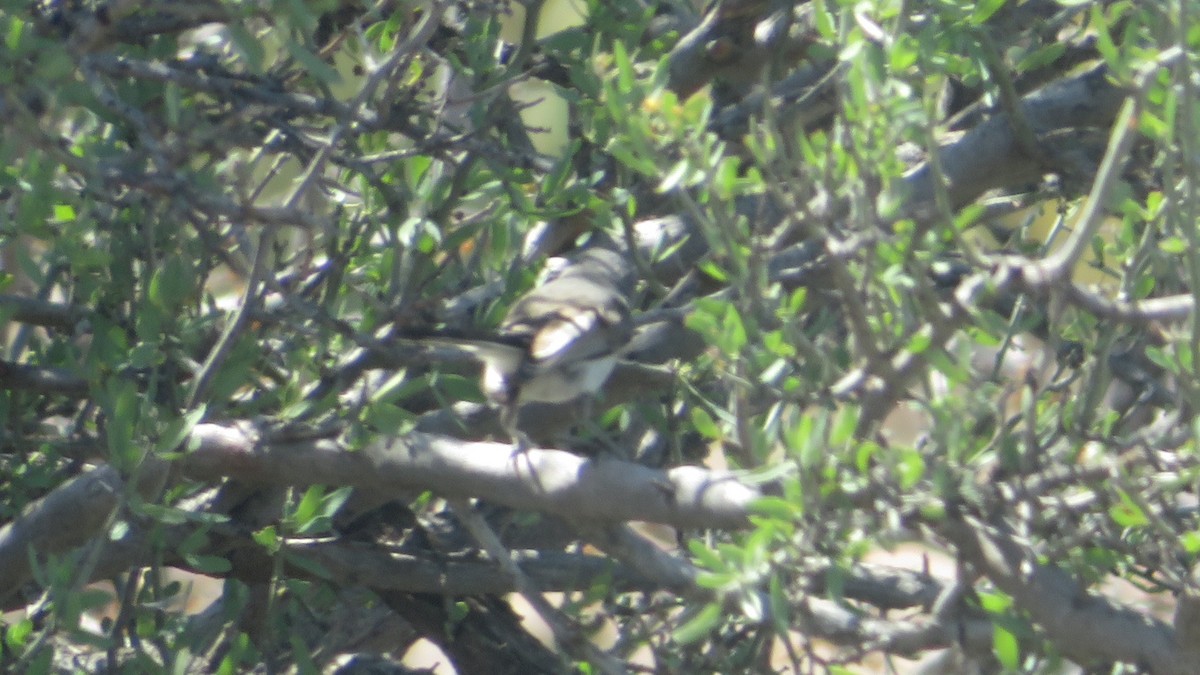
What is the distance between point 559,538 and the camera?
11.8ft

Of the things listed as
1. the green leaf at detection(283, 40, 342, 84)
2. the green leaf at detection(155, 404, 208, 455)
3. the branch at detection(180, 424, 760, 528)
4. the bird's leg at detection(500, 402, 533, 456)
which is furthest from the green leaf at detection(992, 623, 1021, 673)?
the green leaf at detection(155, 404, 208, 455)

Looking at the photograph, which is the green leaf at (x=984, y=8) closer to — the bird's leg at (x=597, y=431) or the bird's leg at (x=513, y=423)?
the bird's leg at (x=597, y=431)

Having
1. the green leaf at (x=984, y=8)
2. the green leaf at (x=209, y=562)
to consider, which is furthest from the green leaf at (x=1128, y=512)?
the green leaf at (x=209, y=562)

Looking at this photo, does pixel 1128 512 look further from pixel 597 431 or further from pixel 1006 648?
pixel 597 431

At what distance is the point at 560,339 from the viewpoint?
3203 millimetres

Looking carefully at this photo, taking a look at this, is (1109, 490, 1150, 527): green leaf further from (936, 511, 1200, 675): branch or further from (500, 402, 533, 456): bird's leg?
(500, 402, 533, 456): bird's leg

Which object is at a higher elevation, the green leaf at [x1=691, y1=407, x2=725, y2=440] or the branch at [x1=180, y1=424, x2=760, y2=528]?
the green leaf at [x1=691, y1=407, x2=725, y2=440]

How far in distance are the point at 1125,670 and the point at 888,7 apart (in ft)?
3.67

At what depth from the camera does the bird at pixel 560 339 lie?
2.88 meters

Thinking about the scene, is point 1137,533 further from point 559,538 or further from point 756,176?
point 559,538

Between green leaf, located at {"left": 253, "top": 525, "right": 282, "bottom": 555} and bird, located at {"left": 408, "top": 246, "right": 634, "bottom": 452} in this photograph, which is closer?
green leaf, located at {"left": 253, "top": 525, "right": 282, "bottom": 555}

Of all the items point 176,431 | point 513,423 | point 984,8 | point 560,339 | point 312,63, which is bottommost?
point 560,339

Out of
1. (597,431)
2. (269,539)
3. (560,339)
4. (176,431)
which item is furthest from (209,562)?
(560,339)

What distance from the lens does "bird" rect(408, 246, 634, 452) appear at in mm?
2885
